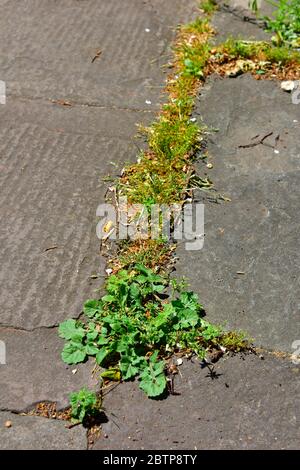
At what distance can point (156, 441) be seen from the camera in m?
2.05

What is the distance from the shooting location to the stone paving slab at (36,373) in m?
2.15

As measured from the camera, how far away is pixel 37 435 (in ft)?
6.72

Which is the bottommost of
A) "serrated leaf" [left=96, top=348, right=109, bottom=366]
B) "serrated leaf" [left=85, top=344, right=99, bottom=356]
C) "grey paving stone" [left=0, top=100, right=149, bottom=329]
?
"serrated leaf" [left=85, top=344, right=99, bottom=356]

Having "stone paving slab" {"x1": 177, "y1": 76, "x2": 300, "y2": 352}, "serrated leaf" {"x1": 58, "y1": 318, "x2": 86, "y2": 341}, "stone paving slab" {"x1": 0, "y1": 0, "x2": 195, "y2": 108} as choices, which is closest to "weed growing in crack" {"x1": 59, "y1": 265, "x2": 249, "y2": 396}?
"serrated leaf" {"x1": 58, "y1": 318, "x2": 86, "y2": 341}

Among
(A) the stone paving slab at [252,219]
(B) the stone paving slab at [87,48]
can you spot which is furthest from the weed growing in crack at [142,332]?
(B) the stone paving slab at [87,48]

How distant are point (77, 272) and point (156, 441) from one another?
858 millimetres

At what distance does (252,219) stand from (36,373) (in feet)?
4.29

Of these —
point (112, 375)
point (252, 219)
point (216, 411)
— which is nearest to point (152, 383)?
point (112, 375)

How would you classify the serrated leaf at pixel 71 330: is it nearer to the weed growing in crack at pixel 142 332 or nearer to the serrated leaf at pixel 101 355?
the weed growing in crack at pixel 142 332

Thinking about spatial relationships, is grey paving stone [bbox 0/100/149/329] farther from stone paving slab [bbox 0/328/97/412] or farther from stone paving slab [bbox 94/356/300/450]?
stone paving slab [bbox 94/356/300/450]

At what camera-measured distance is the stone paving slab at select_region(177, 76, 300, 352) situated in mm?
2436

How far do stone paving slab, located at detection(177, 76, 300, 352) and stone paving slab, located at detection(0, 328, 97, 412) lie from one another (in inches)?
25.3
